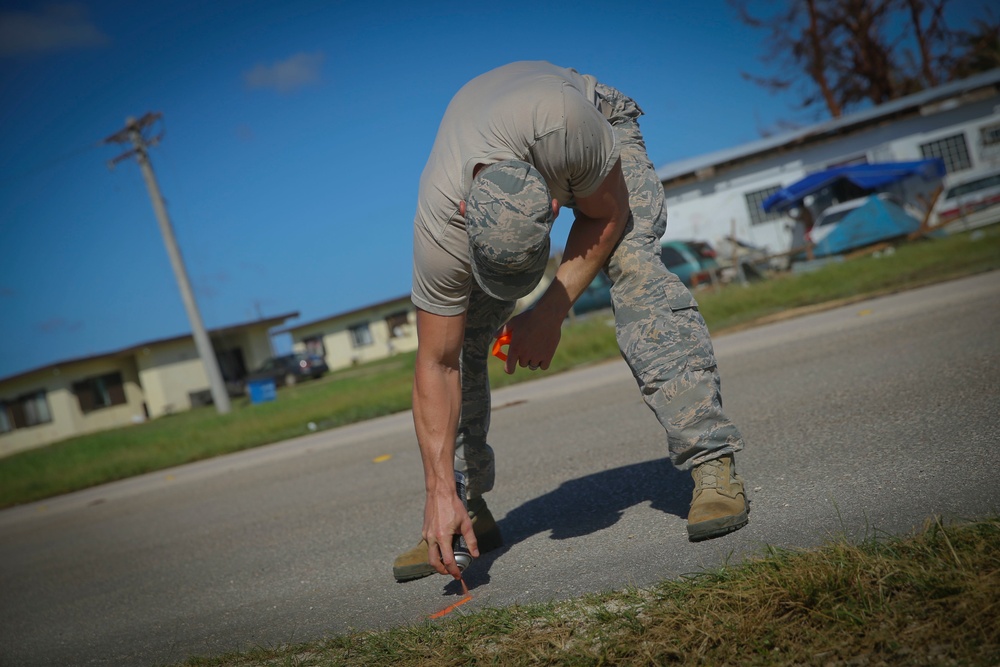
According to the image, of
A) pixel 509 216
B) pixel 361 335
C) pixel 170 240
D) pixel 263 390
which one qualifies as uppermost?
pixel 170 240

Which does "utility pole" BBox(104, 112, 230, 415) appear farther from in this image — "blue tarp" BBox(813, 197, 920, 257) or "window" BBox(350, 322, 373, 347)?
"window" BBox(350, 322, 373, 347)

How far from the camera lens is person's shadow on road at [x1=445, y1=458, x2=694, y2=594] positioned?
9.89 ft

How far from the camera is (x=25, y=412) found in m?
39.9

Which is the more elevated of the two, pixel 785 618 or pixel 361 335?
pixel 361 335

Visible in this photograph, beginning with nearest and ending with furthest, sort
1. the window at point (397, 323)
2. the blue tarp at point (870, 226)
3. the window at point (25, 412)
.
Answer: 1. the blue tarp at point (870, 226)
2. the window at point (25, 412)
3. the window at point (397, 323)

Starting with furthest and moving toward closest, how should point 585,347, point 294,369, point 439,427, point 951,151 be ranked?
1. point 294,369
2. point 951,151
3. point 585,347
4. point 439,427

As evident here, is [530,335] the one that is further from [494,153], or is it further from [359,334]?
[359,334]

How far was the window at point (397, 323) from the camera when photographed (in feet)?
177

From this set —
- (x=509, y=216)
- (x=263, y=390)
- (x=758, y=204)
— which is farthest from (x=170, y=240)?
(x=509, y=216)

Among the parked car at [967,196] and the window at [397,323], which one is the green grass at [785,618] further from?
the window at [397,323]

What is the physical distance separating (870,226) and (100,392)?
37.2 meters

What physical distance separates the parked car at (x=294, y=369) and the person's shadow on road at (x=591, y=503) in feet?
116

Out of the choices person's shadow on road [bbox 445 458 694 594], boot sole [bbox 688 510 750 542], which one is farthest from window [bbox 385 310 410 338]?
boot sole [bbox 688 510 750 542]

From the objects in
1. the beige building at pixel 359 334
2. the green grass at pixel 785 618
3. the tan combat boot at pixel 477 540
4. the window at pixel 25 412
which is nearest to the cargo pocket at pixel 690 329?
the green grass at pixel 785 618
